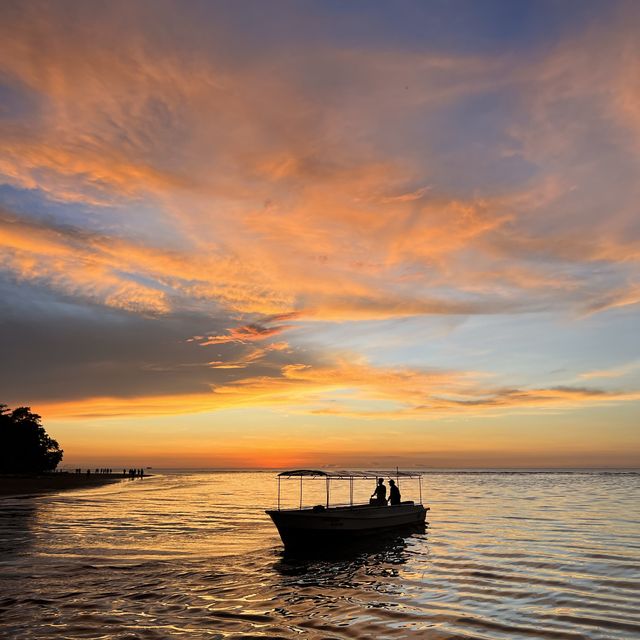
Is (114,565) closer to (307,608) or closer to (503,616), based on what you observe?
(307,608)

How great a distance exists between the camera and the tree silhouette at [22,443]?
115m

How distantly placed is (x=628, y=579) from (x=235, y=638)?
17812mm

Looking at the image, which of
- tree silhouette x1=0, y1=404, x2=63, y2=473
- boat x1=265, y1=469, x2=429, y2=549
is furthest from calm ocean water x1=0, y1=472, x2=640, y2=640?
tree silhouette x1=0, y1=404, x2=63, y2=473

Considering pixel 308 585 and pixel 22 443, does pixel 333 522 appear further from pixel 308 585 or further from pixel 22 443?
pixel 22 443

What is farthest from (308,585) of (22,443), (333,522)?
(22,443)

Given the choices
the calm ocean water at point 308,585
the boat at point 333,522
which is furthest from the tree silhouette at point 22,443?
the boat at point 333,522

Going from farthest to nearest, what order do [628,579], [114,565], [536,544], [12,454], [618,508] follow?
1. [12,454]
2. [618,508]
3. [536,544]
4. [114,565]
5. [628,579]

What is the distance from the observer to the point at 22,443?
4712 inches

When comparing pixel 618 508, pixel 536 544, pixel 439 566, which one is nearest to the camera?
pixel 439 566

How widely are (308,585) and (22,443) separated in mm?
116852

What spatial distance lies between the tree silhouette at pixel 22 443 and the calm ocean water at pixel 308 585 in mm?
85796

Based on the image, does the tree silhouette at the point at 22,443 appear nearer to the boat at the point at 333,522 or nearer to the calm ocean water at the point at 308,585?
the calm ocean water at the point at 308,585

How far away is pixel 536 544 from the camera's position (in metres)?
34.2

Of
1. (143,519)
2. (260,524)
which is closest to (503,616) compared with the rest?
(260,524)
